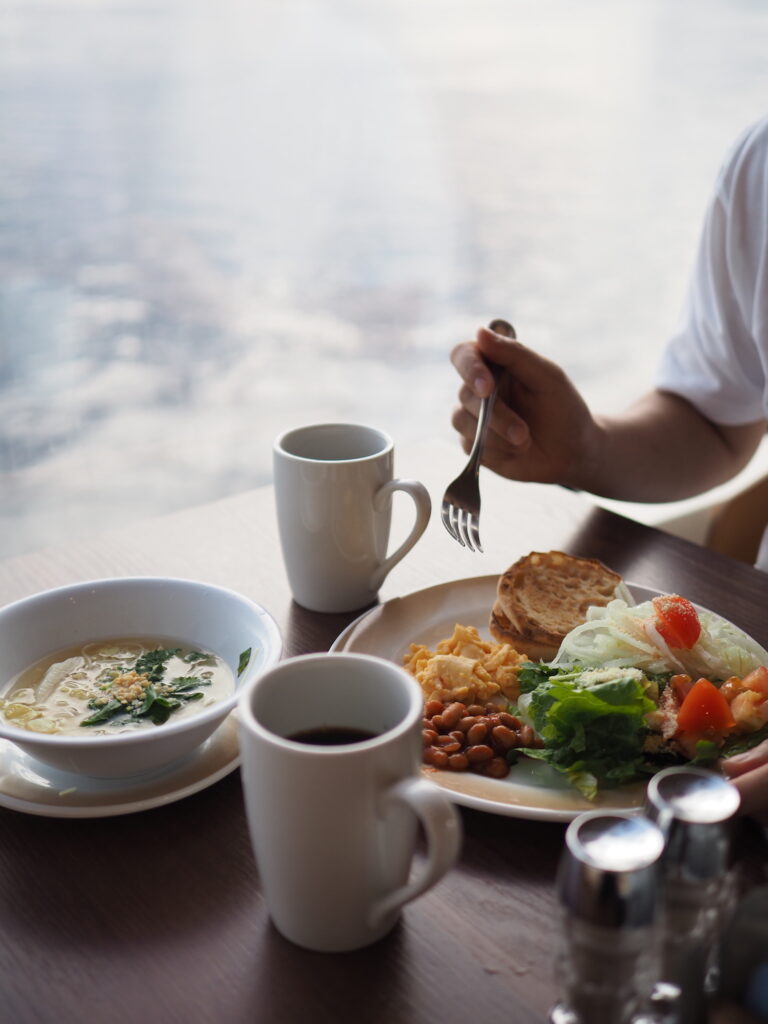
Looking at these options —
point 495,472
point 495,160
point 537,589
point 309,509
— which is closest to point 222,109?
point 495,160

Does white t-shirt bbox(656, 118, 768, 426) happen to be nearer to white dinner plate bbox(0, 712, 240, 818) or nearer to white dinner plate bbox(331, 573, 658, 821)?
white dinner plate bbox(331, 573, 658, 821)

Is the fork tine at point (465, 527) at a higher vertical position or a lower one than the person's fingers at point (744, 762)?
lower

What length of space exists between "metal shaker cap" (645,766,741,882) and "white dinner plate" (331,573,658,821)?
0.68 ft

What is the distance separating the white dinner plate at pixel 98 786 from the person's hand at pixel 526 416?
0.73 meters

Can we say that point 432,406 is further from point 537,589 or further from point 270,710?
point 270,710

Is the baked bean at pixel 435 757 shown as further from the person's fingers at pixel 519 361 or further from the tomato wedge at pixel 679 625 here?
the person's fingers at pixel 519 361

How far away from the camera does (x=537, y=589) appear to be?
116cm

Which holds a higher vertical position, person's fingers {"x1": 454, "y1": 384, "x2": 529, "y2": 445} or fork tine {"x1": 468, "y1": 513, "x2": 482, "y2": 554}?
person's fingers {"x1": 454, "y1": 384, "x2": 529, "y2": 445}

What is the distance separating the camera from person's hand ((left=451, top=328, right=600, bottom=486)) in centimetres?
142

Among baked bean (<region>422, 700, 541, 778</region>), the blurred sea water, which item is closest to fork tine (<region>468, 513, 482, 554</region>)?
baked bean (<region>422, 700, 541, 778</region>)

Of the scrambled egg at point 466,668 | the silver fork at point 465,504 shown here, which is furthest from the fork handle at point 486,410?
the scrambled egg at point 466,668

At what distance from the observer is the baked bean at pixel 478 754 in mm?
876

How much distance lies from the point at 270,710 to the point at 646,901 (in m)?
0.30

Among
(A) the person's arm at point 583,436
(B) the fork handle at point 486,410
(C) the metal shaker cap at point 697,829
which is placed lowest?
(A) the person's arm at point 583,436
